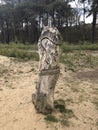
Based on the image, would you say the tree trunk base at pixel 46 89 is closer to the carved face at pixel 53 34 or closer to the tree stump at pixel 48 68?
the tree stump at pixel 48 68

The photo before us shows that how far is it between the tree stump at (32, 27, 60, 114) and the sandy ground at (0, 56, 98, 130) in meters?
0.30

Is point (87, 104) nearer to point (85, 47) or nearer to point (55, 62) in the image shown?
point (55, 62)

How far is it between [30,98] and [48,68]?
41.5 inches

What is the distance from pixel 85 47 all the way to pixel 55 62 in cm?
869

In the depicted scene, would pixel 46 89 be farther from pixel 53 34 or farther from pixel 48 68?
pixel 53 34

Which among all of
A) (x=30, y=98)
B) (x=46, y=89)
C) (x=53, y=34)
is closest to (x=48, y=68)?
(x=46, y=89)

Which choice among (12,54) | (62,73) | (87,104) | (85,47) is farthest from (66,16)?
(87,104)

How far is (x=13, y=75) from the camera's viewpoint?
262 inches

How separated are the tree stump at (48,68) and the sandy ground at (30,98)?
0.30 metres

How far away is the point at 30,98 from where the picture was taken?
17.0 ft

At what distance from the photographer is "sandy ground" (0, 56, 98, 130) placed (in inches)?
173

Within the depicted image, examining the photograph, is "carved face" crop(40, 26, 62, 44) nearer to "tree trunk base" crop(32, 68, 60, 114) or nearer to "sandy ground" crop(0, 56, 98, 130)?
"tree trunk base" crop(32, 68, 60, 114)

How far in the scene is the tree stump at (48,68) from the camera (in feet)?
14.5

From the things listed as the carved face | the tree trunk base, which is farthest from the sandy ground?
the carved face
